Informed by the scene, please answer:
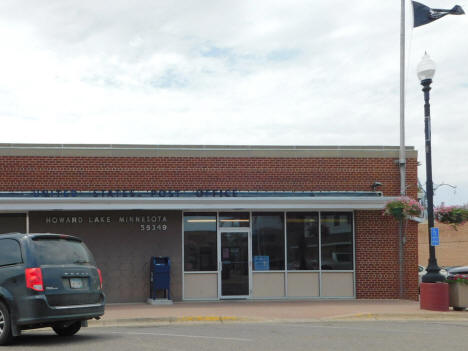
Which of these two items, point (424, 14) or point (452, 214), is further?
point (424, 14)

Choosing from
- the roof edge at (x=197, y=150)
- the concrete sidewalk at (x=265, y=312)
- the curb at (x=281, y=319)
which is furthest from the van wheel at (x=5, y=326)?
the roof edge at (x=197, y=150)

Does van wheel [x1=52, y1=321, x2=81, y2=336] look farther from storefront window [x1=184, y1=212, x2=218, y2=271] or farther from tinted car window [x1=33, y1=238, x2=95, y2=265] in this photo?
storefront window [x1=184, y1=212, x2=218, y2=271]

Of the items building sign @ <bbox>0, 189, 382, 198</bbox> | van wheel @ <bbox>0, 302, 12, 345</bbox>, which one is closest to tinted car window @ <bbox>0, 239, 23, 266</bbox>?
van wheel @ <bbox>0, 302, 12, 345</bbox>

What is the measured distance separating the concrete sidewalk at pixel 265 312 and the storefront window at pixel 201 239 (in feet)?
4.47

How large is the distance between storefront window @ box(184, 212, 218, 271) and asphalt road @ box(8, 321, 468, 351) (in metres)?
5.57

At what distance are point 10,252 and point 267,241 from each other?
1062cm

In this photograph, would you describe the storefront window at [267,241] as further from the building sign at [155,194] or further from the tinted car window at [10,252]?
the tinted car window at [10,252]

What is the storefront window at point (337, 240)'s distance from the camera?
67.9 feet

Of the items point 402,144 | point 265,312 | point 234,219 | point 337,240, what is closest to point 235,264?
point 234,219

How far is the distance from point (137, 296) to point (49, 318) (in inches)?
363

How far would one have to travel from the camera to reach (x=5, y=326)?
34.7 feet

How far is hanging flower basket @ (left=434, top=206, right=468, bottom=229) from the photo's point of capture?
1855 cm

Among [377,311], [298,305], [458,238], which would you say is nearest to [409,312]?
[377,311]

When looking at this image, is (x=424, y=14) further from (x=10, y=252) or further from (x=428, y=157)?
(x=10, y=252)
